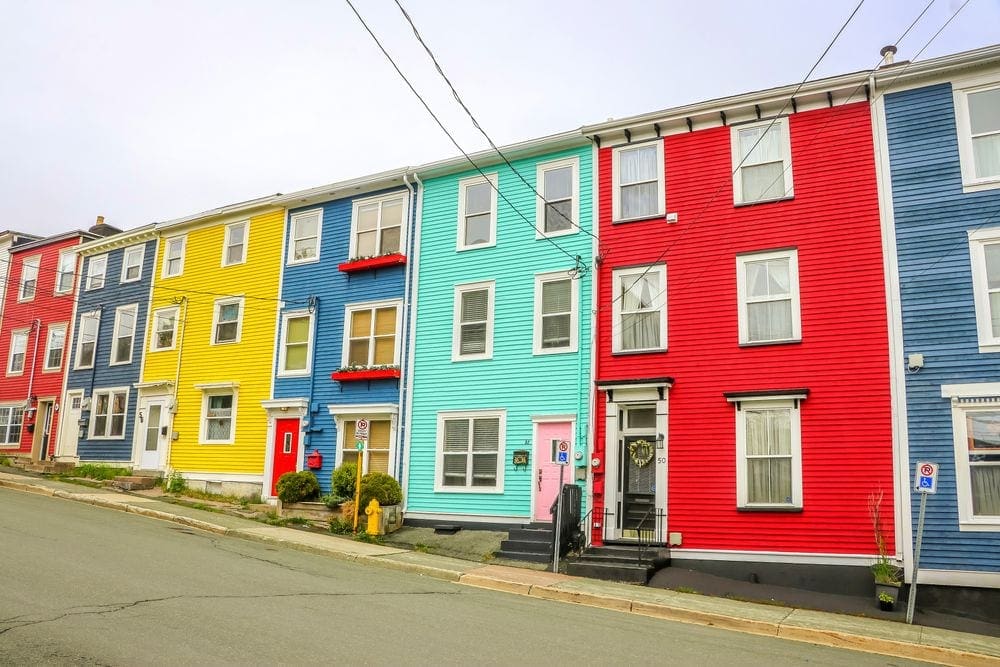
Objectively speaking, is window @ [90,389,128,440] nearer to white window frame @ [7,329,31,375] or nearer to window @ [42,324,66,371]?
window @ [42,324,66,371]

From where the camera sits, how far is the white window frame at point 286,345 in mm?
23375

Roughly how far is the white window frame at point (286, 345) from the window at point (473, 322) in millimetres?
4822

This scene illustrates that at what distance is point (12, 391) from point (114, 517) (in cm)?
1730

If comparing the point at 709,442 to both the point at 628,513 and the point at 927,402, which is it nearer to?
the point at 628,513

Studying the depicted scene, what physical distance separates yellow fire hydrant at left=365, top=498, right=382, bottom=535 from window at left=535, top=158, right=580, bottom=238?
7380 millimetres

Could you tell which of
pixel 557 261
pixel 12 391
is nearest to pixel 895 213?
pixel 557 261

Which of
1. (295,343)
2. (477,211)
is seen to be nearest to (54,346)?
(295,343)

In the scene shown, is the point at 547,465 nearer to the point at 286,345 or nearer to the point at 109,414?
the point at 286,345

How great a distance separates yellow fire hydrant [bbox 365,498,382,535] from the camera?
63.2ft

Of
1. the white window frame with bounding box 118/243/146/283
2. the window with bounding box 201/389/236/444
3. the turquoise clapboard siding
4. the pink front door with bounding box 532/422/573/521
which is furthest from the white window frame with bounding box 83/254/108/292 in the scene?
the pink front door with bounding box 532/422/573/521

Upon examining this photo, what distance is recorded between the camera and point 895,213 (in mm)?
16000

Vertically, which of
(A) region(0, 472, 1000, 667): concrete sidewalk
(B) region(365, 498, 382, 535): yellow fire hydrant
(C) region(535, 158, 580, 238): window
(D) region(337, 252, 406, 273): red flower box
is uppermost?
(C) region(535, 158, 580, 238): window

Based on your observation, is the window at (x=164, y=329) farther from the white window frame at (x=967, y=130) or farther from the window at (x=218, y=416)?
the white window frame at (x=967, y=130)

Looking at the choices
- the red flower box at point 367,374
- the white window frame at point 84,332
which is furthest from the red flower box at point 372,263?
the white window frame at point 84,332
